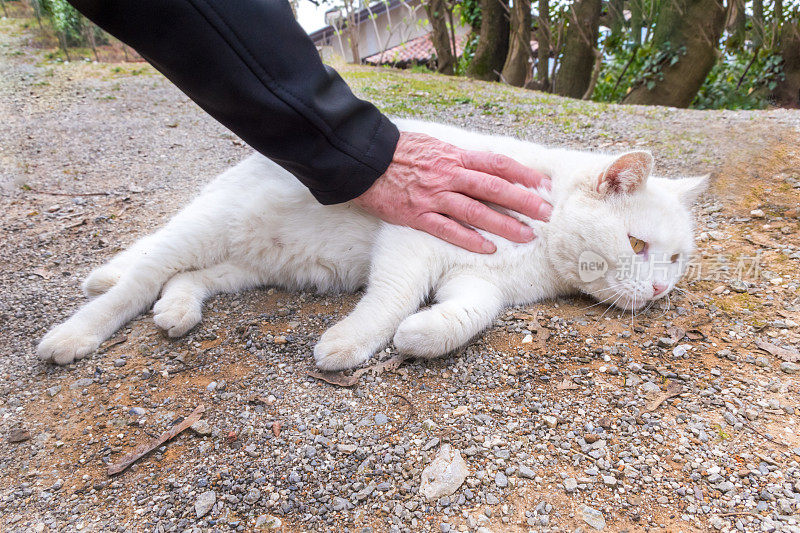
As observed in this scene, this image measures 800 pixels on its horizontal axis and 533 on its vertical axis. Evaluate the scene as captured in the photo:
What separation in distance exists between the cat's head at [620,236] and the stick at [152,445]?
5.32 feet

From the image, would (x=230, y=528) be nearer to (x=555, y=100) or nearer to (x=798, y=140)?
(x=798, y=140)

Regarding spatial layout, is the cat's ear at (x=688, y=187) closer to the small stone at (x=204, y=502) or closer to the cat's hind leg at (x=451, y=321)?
the cat's hind leg at (x=451, y=321)

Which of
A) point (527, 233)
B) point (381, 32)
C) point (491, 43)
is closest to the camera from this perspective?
point (527, 233)

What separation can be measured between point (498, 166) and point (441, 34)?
8.97 metres

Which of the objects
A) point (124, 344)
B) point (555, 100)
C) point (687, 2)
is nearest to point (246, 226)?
point (124, 344)

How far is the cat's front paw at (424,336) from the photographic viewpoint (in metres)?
1.88

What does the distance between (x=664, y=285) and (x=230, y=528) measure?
6.25ft

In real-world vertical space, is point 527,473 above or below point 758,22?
below

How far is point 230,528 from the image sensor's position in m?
1.37

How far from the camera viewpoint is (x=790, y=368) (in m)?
1.79

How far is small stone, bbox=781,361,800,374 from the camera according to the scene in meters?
1.78

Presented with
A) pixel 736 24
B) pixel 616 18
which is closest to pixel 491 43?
pixel 616 18

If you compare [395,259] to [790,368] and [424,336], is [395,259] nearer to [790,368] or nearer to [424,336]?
[424,336]

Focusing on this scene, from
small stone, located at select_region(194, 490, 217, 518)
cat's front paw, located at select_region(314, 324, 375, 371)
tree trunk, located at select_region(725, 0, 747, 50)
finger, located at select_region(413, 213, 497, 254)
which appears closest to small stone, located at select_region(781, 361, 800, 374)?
finger, located at select_region(413, 213, 497, 254)
